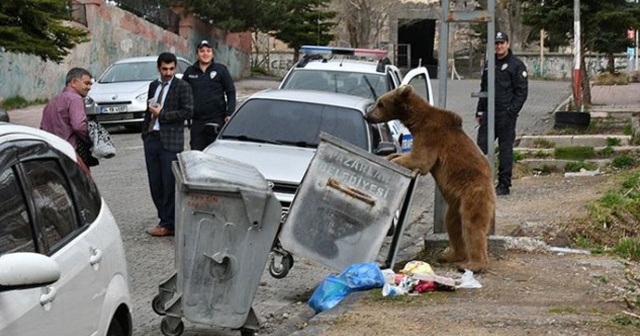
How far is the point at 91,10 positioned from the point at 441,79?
25242 millimetres

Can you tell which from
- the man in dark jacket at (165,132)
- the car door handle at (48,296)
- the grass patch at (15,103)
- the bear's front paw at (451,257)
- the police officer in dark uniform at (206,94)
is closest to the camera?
the car door handle at (48,296)

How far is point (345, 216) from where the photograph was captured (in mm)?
8500

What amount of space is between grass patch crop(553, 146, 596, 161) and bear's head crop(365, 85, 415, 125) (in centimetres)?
883

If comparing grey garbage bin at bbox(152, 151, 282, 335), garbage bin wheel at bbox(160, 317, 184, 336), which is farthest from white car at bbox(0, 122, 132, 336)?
garbage bin wheel at bbox(160, 317, 184, 336)

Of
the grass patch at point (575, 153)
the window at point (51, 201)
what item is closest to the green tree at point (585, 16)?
the grass patch at point (575, 153)

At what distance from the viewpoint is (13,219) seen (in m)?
A: 4.95

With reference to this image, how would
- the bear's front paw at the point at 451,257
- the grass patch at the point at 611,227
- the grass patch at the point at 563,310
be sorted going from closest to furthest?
the grass patch at the point at 563,310 < the bear's front paw at the point at 451,257 < the grass patch at the point at 611,227

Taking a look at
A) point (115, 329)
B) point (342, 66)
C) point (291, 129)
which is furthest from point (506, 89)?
point (115, 329)

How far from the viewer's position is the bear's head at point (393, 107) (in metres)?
9.23

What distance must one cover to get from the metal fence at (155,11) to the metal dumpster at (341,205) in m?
30.1

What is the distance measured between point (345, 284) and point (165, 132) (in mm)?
3708

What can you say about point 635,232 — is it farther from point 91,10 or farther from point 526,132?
point 91,10

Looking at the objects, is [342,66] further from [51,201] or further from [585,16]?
[585,16]

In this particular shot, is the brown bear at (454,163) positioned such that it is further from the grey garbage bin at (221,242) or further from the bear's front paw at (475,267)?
the grey garbage bin at (221,242)
